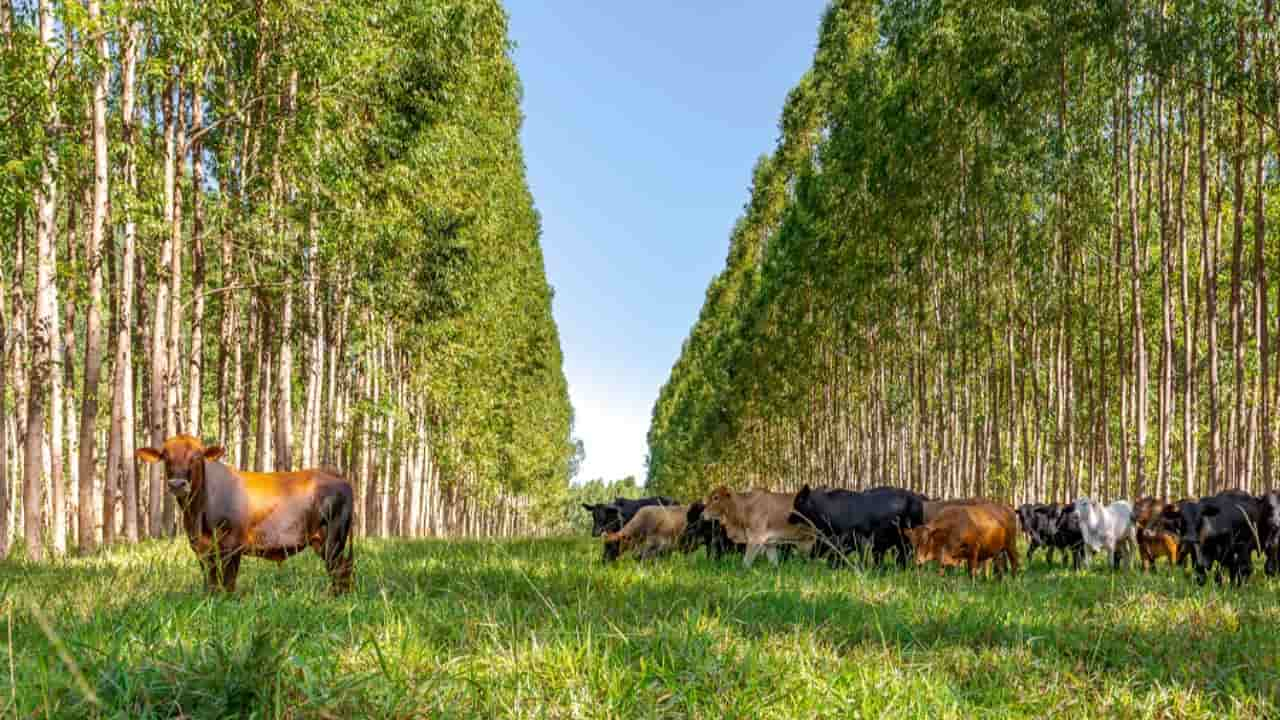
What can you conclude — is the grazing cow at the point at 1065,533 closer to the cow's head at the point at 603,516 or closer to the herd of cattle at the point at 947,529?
the herd of cattle at the point at 947,529

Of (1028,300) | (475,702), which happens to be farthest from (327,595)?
(1028,300)

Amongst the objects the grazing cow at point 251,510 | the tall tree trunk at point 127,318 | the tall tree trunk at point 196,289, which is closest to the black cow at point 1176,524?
the grazing cow at point 251,510

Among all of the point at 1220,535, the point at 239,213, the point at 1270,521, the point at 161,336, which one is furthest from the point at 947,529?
the point at 239,213

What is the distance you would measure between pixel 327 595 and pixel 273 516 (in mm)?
890

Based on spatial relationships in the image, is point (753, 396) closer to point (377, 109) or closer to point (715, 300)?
point (715, 300)

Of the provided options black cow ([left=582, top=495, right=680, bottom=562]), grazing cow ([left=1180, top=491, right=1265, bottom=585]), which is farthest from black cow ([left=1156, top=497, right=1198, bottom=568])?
black cow ([left=582, top=495, right=680, bottom=562])

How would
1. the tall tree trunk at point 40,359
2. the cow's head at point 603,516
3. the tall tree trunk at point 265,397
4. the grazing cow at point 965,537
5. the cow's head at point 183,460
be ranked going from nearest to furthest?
the cow's head at point 183,460, the grazing cow at point 965,537, the tall tree trunk at point 40,359, the cow's head at point 603,516, the tall tree trunk at point 265,397

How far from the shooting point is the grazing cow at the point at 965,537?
9.52m

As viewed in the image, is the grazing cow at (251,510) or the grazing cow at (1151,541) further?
Result: the grazing cow at (1151,541)

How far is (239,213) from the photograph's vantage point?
52.4 ft

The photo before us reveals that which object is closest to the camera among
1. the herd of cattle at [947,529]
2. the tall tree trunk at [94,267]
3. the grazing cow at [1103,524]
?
the herd of cattle at [947,529]

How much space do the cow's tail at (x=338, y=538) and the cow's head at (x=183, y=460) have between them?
892mm

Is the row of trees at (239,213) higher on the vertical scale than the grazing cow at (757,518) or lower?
higher

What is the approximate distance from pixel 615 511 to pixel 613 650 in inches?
479
